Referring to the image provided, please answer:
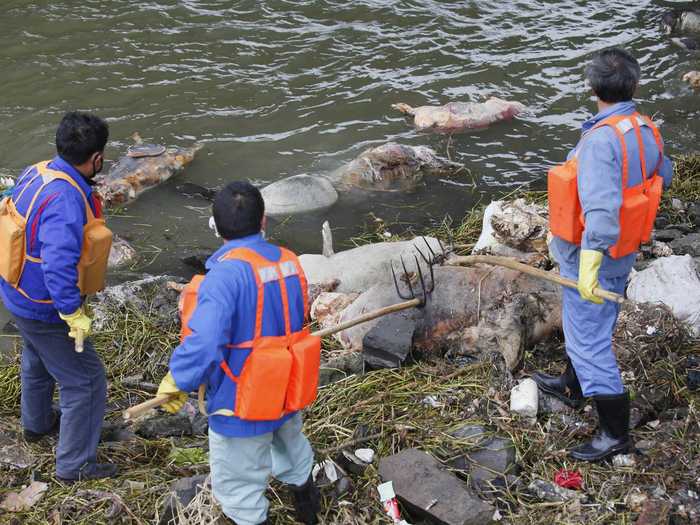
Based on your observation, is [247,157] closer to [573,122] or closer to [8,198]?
[573,122]

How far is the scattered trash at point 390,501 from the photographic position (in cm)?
380

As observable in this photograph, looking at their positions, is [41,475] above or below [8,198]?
below

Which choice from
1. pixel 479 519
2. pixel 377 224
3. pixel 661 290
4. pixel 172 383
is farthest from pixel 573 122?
pixel 172 383

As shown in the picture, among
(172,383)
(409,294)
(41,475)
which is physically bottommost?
(41,475)

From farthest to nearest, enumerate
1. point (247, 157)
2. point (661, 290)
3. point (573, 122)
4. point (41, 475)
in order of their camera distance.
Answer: point (573, 122), point (247, 157), point (661, 290), point (41, 475)

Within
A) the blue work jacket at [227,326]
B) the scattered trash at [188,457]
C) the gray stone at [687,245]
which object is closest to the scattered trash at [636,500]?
the blue work jacket at [227,326]

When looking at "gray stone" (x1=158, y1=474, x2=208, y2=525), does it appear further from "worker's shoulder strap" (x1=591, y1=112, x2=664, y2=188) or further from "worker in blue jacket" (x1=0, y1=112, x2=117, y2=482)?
"worker's shoulder strap" (x1=591, y1=112, x2=664, y2=188)

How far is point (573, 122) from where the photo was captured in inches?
380

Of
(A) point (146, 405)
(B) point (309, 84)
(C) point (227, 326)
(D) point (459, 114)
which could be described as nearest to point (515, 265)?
(C) point (227, 326)

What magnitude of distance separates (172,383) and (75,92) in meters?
7.85

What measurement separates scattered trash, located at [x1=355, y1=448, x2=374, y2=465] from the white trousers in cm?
60

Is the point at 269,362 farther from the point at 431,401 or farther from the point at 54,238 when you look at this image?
the point at 431,401

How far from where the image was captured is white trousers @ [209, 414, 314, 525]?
3.39 m

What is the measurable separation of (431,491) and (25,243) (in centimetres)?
239
